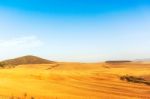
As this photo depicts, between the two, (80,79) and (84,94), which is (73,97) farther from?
(80,79)

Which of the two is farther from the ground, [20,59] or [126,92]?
[20,59]

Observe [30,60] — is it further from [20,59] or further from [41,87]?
[41,87]

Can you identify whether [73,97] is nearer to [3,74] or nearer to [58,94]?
[58,94]

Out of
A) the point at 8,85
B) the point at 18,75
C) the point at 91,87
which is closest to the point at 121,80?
the point at 91,87

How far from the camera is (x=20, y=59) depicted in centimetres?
4862

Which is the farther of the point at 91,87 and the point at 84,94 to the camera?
the point at 91,87

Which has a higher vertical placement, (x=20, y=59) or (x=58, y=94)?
(x=20, y=59)

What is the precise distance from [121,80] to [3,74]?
299 inches

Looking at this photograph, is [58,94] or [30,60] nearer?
[58,94]

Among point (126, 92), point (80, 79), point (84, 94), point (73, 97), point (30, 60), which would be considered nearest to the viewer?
point (73, 97)

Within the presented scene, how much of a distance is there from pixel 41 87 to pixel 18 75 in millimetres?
5159

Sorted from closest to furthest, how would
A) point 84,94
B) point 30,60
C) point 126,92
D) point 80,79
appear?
1. point 84,94
2. point 126,92
3. point 80,79
4. point 30,60

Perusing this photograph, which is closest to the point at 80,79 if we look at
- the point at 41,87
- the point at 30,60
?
the point at 41,87

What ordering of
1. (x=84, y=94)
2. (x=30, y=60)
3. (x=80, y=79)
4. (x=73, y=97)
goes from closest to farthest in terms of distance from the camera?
(x=73, y=97)
(x=84, y=94)
(x=80, y=79)
(x=30, y=60)
